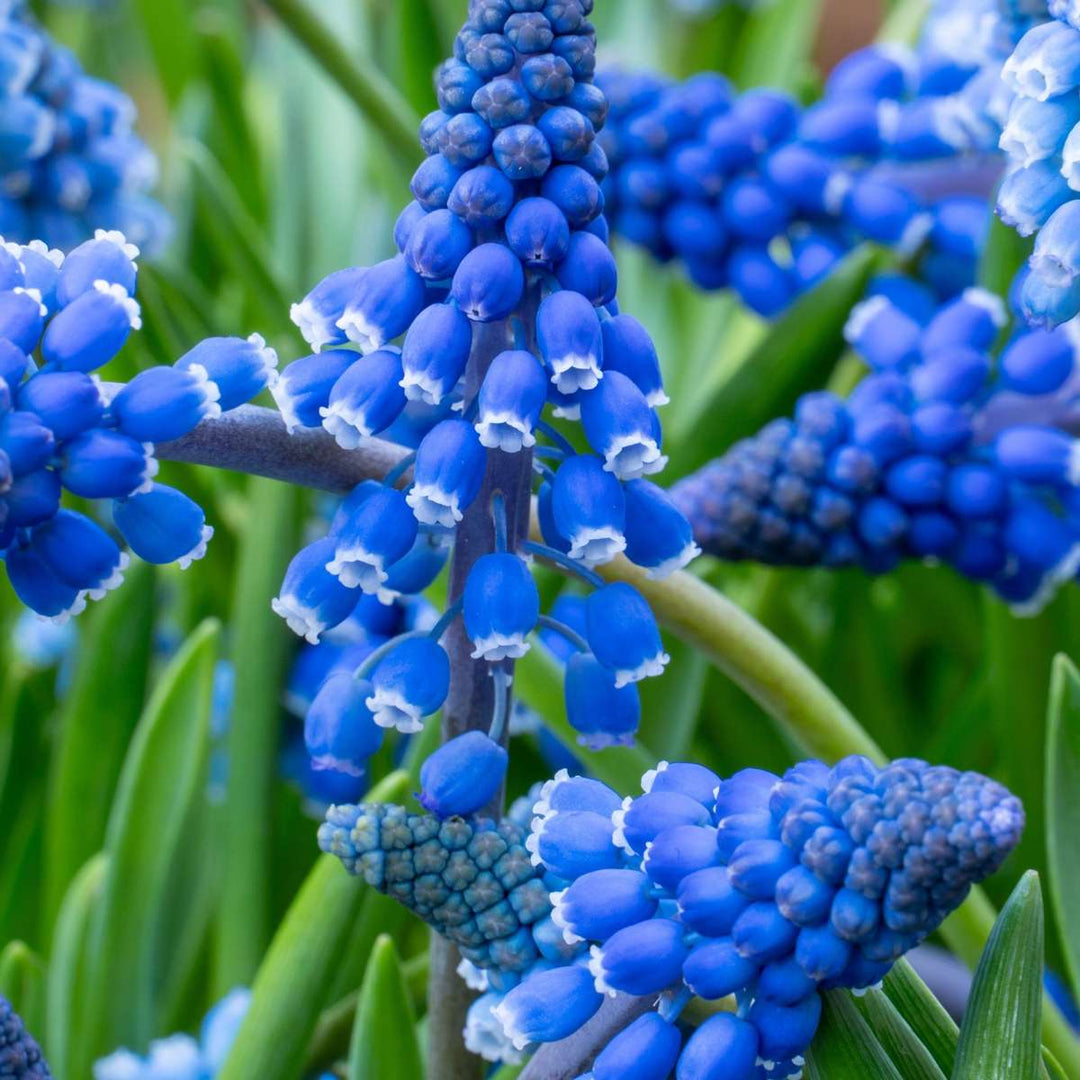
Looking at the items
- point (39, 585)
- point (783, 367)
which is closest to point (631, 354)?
point (39, 585)

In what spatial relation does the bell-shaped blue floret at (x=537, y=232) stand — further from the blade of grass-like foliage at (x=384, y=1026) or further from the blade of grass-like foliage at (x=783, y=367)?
the blade of grass-like foliage at (x=783, y=367)

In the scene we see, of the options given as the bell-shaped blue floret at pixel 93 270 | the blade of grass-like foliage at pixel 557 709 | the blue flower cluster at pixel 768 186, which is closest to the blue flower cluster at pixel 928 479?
the blade of grass-like foliage at pixel 557 709

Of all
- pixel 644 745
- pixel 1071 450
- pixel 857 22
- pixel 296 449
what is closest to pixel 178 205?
pixel 644 745

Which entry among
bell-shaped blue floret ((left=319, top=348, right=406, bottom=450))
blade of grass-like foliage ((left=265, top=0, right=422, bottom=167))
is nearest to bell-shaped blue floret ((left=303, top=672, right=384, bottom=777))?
bell-shaped blue floret ((left=319, top=348, right=406, bottom=450))

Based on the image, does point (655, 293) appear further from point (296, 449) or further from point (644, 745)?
point (296, 449)

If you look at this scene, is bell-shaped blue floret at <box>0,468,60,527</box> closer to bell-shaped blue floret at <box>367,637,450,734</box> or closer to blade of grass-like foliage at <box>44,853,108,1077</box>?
bell-shaped blue floret at <box>367,637,450,734</box>

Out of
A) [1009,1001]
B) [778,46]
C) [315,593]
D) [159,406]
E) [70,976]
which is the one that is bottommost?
[70,976]

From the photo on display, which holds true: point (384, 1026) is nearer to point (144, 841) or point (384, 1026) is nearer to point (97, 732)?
point (144, 841)
